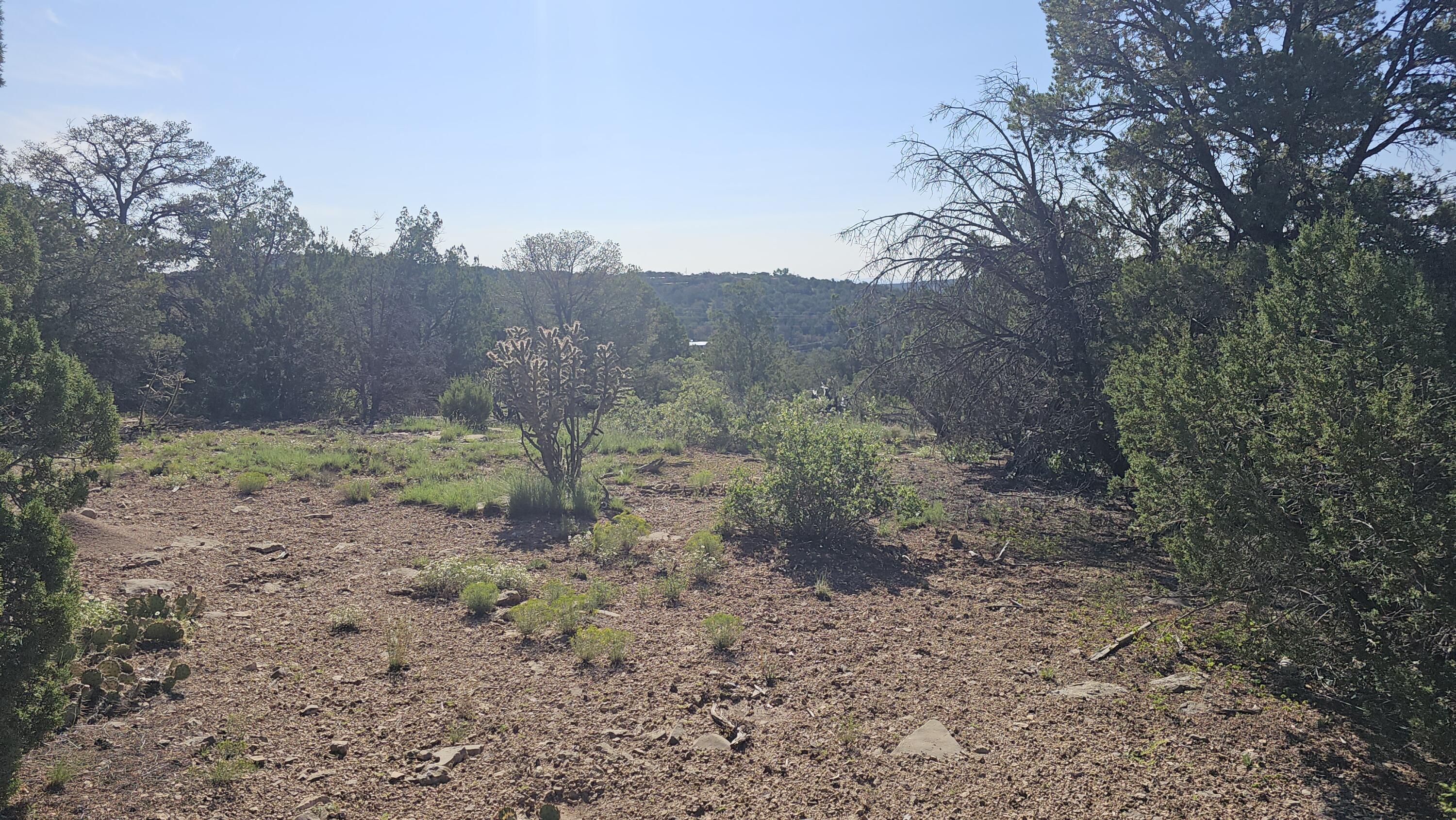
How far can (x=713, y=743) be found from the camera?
3.99 meters

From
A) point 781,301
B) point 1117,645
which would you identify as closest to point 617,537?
point 1117,645

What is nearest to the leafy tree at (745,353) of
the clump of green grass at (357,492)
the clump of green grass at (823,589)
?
the clump of green grass at (357,492)

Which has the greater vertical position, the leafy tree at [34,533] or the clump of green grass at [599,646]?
the leafy tree at [34,533]

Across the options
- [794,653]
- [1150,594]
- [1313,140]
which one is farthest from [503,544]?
[1313,140]

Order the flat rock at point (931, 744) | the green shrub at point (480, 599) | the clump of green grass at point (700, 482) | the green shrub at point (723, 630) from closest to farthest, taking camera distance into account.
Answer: the flat rock at point (931, 744) < the green shrub at point (723, 630) < the green shrub at point (480, 599) < the clump of green grass at point (700, 482)

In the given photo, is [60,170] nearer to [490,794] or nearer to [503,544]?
[503,544]

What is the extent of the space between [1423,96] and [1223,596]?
258 inches

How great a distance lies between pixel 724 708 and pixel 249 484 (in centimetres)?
810

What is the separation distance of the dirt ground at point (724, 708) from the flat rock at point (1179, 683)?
5 cm

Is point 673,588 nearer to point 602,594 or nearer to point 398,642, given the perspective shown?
point 602,594

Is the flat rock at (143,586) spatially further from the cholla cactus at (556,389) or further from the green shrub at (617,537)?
the cholla cactus at (556,389)

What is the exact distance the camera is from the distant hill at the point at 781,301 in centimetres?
4809

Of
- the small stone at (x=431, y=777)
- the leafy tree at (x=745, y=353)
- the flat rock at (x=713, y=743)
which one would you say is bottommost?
the flat rock at (x=713, y=743)

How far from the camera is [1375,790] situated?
10.6ft
